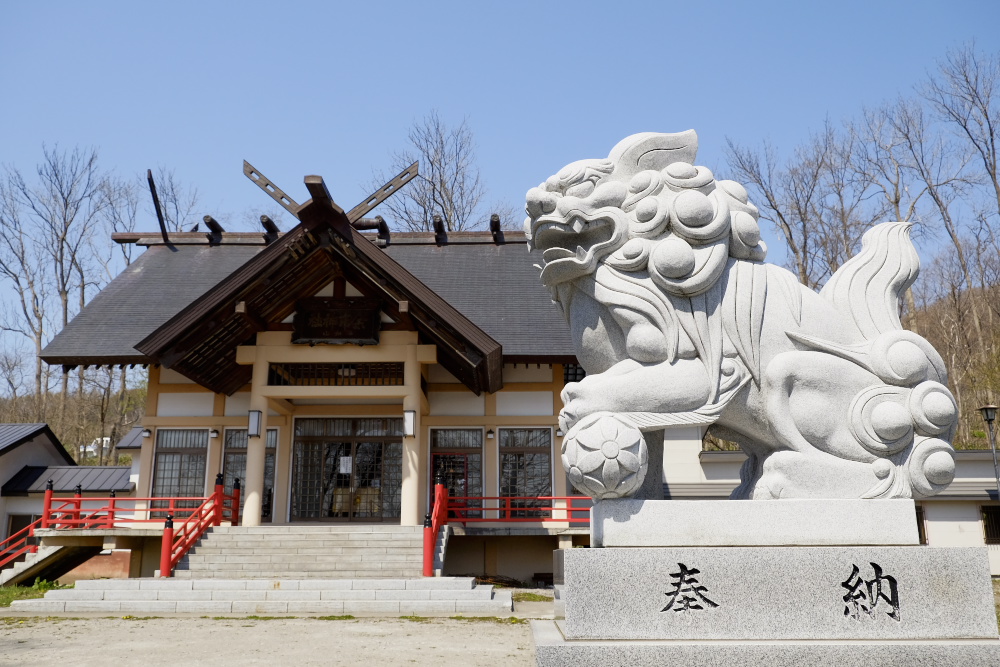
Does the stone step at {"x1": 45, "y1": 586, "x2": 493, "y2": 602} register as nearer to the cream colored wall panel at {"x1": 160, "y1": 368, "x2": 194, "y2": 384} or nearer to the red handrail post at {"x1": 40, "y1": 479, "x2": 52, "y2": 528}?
the red handrail post at {"x1": 40, "y1": 479, "x2": 52, "y2": 528}

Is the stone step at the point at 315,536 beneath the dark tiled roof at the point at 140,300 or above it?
beneath

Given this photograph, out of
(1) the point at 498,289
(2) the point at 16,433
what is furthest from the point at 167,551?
(1) the point at 498,289

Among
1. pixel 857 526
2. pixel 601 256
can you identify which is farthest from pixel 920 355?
pixel 601 256

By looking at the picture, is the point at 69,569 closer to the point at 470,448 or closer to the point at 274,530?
the point at 274,530

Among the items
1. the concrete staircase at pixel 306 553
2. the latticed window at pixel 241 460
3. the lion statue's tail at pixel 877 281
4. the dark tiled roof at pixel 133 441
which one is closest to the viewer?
the lion statue's tail at pixel 877 281

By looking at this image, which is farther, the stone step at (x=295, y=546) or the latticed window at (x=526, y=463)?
the latticed window at (x=526, y=463)

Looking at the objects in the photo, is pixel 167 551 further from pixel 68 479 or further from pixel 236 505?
pixel 68 479

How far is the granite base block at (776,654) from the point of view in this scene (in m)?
2.94

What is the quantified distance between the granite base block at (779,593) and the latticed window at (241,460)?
13401 millimetres

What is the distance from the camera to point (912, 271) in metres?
3.68

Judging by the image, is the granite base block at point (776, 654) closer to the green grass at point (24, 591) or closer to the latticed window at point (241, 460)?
the green grass at point (24, 591)

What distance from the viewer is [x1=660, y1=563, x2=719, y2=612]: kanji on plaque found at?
10.2 feet

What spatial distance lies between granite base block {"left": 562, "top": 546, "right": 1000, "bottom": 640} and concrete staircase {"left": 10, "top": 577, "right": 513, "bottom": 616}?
6196 mm

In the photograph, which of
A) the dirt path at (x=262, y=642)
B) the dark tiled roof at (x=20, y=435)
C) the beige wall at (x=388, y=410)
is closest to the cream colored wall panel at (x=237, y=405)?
the beige wall at (x=388, y=410)
